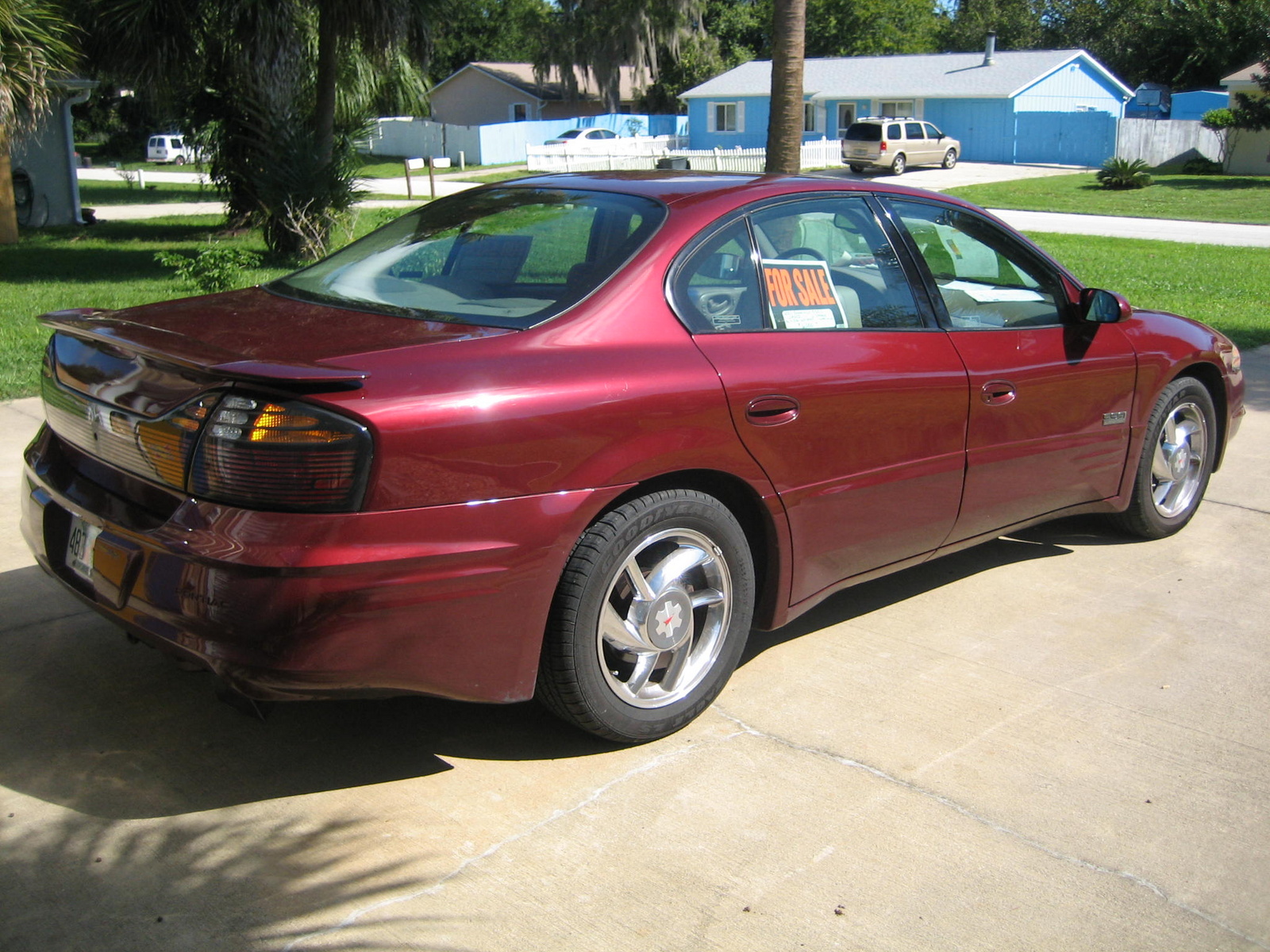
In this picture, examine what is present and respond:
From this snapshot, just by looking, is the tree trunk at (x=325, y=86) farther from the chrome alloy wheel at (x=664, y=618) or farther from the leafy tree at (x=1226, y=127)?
the leafy tree at (x=1226, y=127)

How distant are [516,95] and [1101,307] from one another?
196 ft

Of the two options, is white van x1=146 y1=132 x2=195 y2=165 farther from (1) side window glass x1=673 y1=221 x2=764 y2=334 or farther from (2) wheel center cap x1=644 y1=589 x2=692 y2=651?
(2) wheel center cap x1=644 y1=589 x2=692 y2=651

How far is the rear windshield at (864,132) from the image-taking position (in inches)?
1496

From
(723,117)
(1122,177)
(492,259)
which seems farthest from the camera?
(723,117)

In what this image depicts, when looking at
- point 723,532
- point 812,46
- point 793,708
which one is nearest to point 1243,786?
point 793,708

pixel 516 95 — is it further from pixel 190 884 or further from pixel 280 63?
pixel 190 884

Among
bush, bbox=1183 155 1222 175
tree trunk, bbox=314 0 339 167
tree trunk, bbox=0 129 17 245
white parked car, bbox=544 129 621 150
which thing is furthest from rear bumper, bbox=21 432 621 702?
white parked car, bbox=544 129 621 150

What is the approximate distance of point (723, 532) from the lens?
11.5 feet

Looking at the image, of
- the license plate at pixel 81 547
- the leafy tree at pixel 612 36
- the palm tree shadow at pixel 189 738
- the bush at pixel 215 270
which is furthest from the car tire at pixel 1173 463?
the leafy tree at pixel 612 36

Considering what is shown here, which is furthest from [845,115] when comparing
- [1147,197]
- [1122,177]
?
[1147,197]

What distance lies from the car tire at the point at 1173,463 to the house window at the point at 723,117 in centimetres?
4909

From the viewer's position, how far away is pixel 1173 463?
17.6 feet

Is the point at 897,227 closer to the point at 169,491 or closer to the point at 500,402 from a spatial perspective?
the point at 500,402

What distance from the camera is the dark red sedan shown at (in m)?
2.82
